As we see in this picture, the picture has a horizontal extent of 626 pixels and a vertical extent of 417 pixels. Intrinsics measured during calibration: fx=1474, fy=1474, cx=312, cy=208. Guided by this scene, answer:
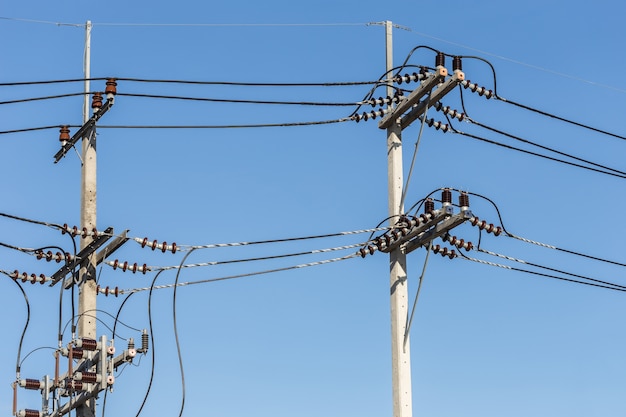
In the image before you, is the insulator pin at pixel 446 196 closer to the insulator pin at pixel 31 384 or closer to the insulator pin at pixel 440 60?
the insulator pin at pixel 440 60

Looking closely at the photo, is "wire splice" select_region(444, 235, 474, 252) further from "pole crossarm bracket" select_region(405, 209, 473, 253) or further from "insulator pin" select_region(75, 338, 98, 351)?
"insulator pin" select_region(75, 338, 98, 351)

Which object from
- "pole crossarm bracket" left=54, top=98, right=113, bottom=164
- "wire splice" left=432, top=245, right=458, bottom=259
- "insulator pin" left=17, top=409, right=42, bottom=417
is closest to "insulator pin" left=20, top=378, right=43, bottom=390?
"insulator pin" left=17, top=409, right=42, bottom=417

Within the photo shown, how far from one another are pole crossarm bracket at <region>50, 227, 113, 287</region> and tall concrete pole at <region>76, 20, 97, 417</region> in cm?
13

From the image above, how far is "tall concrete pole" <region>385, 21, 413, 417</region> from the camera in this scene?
872 inches

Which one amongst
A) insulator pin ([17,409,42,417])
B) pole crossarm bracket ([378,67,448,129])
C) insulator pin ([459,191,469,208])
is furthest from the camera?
insulator pin ([17,409,42,417])

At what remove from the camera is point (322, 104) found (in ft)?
82.3

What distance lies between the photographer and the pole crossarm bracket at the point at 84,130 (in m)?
23.8

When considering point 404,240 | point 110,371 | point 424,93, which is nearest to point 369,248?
point 404,240

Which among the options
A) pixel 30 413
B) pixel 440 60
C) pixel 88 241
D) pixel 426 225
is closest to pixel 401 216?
pixel 426 225

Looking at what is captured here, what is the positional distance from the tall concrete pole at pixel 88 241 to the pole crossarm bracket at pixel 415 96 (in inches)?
187

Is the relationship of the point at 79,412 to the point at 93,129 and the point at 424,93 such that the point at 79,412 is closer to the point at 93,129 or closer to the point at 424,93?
the point at 93,129

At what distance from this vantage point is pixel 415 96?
919 inches

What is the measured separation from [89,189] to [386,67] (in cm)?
528

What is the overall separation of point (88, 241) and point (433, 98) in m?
5.91
